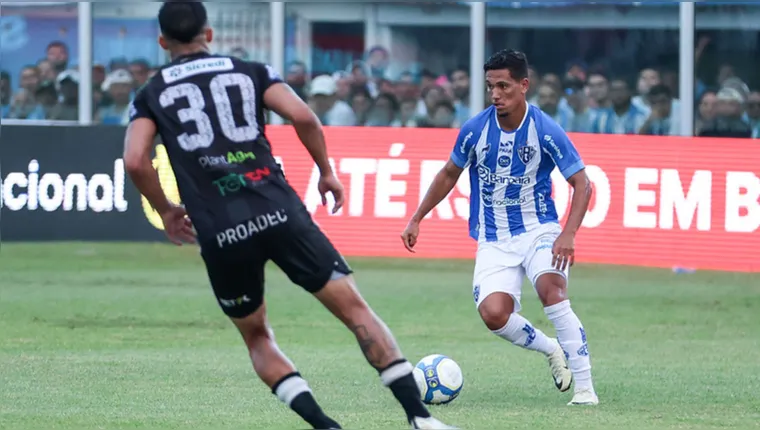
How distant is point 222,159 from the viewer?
6.53 meters

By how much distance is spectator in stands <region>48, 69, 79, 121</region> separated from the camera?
2211 centimetres

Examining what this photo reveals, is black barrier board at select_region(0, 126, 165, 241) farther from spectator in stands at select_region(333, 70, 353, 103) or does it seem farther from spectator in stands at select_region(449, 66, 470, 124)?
spectator in stands at select_region(449, 66, 470, 124)

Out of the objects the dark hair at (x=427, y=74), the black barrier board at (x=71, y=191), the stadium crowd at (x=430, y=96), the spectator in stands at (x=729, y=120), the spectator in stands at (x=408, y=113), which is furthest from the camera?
the dark hair at (x=427, y=74)

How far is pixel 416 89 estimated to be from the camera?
20922mm

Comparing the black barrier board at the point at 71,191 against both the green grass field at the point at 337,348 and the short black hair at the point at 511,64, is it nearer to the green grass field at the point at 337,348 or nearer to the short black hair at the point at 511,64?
the green grass field at the point at 337,348

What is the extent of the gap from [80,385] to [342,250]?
328 inches

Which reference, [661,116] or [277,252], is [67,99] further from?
[277,252]

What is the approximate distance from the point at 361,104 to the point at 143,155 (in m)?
14.5

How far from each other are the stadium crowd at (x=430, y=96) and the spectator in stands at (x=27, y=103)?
0.01m

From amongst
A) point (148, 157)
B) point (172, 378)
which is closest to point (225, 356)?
point (172, 378)

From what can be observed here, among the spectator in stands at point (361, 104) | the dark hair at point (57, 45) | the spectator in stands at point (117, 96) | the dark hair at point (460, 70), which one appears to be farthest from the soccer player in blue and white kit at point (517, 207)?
the dark hair at point (57, 45)

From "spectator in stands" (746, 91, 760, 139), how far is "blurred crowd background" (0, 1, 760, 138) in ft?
0.07

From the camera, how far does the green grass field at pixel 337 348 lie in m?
8.27

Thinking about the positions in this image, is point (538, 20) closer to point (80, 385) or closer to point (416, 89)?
point (416, 89)
